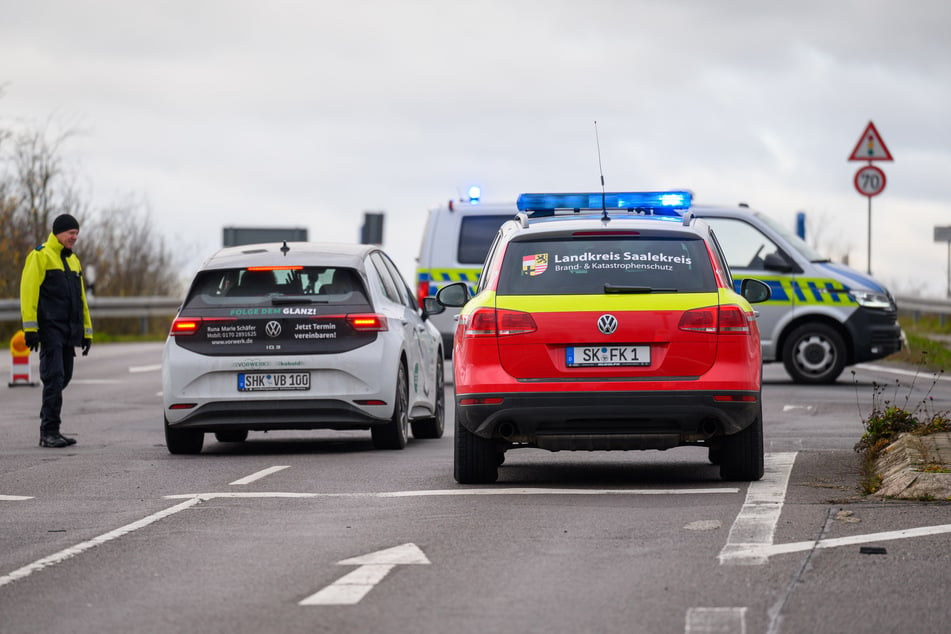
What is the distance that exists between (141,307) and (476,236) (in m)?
18.1

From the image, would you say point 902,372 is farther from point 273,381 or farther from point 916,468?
point 916,468

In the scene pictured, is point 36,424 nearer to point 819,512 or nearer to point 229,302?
point 229,302

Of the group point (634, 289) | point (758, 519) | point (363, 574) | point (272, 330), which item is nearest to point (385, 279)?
point (272, 330)

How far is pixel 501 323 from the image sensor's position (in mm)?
10656

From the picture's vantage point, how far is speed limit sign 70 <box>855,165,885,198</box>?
2853 centimetres

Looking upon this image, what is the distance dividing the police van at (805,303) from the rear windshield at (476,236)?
8.61 ft

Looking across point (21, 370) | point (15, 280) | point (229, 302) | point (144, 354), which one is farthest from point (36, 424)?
point (15, 280)

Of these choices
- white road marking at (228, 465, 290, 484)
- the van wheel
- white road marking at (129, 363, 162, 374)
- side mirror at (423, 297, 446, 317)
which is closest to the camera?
white road marking at (228, 465, 290, 484)

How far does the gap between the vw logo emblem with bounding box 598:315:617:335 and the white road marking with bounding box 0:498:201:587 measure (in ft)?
8.08

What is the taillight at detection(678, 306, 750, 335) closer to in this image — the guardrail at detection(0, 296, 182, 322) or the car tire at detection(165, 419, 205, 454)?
the car tire at detection(165, 419, 205, 454)

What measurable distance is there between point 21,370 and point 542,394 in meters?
14.3

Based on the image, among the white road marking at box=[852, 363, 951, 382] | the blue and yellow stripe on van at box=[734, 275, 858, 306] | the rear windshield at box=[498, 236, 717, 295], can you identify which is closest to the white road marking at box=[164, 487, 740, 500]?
the rear windshield at box=[498, 236, 717, 295]

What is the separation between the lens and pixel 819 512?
9352 mm

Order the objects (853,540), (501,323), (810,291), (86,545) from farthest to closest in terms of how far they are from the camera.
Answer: (810,291) → (501,323) → (86,545) → (853,540)
